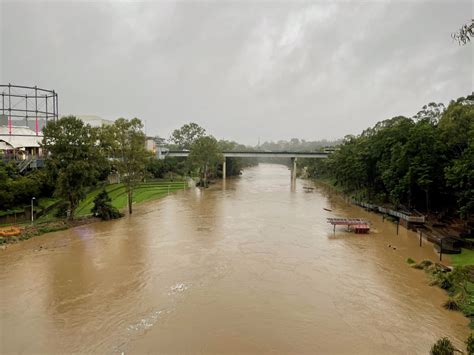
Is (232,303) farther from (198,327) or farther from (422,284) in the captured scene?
(422,284)

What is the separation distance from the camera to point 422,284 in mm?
19469

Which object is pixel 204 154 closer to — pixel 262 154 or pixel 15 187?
pixel 262 154

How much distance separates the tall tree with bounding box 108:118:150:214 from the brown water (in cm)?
895

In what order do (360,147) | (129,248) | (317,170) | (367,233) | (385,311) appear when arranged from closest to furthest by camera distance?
(385,311) → (129,248) → (367,233) → (360,147) → (317,170)

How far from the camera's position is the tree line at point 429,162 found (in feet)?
83.6

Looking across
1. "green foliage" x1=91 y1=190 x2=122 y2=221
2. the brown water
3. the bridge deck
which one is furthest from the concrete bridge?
the brown water

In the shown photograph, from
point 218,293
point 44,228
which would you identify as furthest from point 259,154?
point 218,293

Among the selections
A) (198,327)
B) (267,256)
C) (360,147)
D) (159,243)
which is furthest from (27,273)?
(360,147)

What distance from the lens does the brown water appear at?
13.6 meters

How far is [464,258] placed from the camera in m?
23.0

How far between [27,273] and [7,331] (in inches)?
277

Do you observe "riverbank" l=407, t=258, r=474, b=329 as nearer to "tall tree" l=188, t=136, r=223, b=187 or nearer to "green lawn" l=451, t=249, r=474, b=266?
"green lawn" l=451, t=249, r=474, b=266

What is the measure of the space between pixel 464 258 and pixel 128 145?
107 feet

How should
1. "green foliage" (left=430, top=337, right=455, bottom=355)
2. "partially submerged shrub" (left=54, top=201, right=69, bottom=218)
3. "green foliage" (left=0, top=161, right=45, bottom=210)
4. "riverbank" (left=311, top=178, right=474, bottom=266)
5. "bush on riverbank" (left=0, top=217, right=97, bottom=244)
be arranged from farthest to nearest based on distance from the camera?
"partially submerged shrub" (left=54, top=201, right=69, bottom=218) → "green foliage" (left=0, top=161, right=45, bottom=210) → "bush on riverbank" (left=0, top=217, right=97, bottom=244) → "riverbank" (left=311, top=178, right=474, bottom=266) → "green foliage" (left=430, top=337, right=455, bottom=355)
